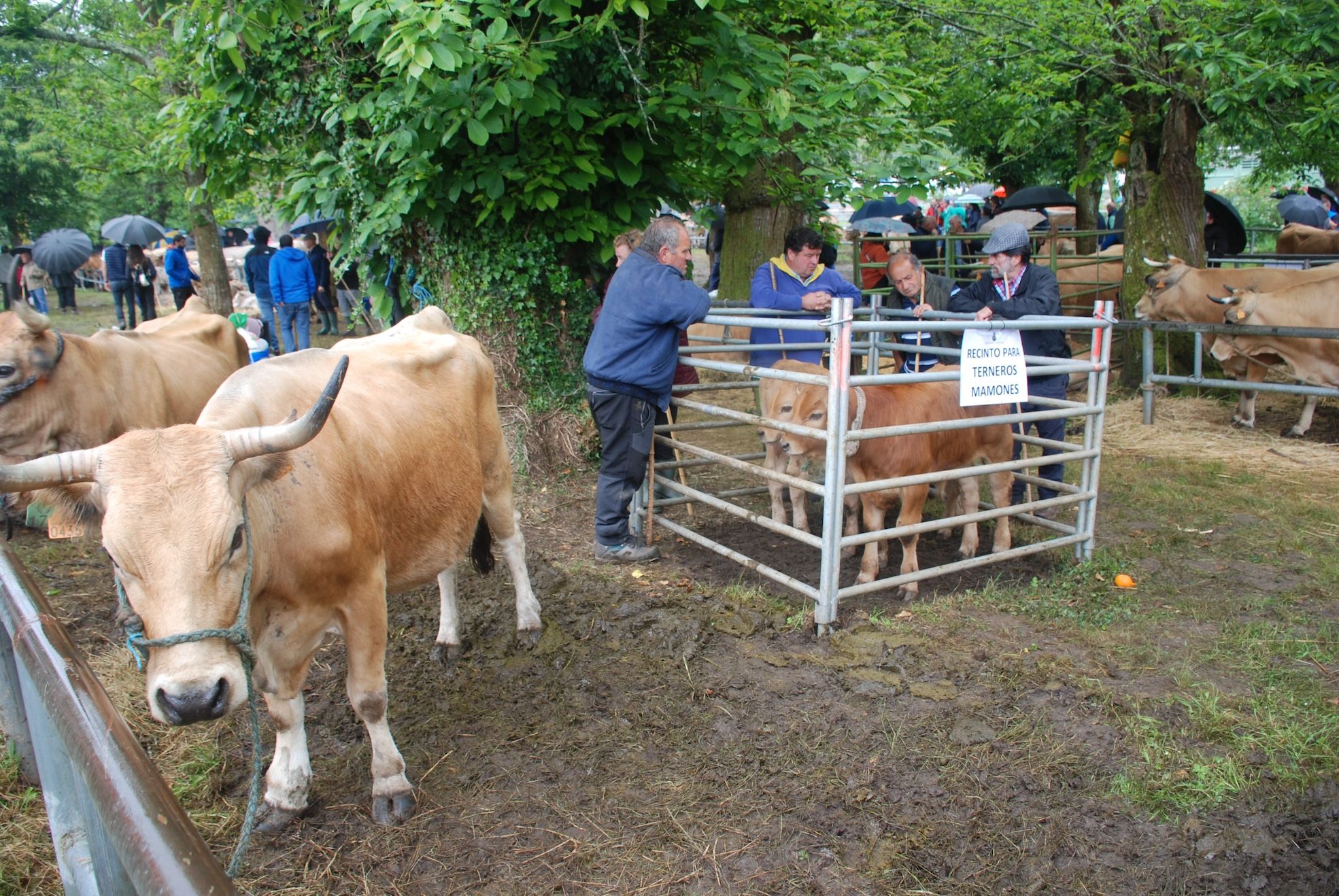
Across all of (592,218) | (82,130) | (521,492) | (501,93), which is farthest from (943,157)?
(82,130)

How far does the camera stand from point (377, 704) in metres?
3.44

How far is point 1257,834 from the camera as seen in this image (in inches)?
124

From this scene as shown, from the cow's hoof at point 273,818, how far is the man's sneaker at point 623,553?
9.06ft

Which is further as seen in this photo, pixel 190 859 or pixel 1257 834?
pixel 1257 834

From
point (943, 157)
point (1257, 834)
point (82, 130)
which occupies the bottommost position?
point (1257, 834)

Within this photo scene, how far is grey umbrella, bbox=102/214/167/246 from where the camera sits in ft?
58.0

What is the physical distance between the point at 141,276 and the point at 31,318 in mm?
13533

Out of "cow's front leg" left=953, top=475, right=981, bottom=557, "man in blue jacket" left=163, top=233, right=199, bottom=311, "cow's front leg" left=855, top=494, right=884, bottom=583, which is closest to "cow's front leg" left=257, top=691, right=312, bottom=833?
"cow's front leg" left=855, top=494, right=884, bottom=583

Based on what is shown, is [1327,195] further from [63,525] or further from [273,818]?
[63,525]

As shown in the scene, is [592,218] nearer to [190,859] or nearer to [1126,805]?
[1126,805]

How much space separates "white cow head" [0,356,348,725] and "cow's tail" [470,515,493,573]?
2.35 meters

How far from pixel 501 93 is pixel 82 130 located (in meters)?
14.5

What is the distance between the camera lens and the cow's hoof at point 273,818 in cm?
333

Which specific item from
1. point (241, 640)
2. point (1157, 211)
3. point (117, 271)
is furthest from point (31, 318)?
point (117, 271)
